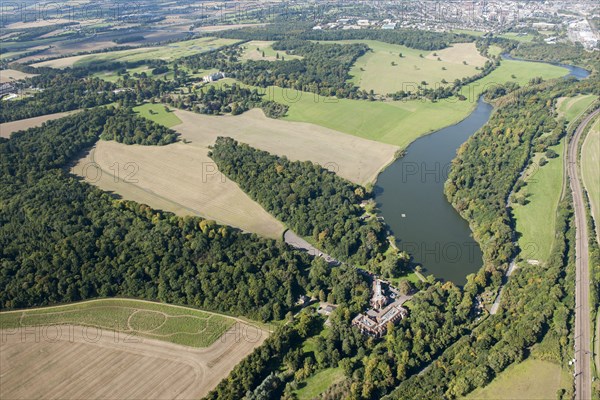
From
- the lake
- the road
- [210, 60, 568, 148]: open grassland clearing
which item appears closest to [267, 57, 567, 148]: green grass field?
[210, 60, 568, 148]: open grassland clearing

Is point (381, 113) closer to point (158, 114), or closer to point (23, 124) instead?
point (158, 114)

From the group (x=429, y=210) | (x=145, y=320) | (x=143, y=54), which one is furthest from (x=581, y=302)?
(x=143, y=54)

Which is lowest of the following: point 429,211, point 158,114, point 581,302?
point 581,302

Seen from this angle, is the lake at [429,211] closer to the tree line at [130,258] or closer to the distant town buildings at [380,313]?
the distant town buildings at [380,313]

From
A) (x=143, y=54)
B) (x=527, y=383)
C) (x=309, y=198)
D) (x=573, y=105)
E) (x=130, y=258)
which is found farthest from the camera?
(x=143, y=54)

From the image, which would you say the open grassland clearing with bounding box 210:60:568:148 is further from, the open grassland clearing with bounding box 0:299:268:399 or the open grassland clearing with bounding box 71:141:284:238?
the open grassland clearing with bounding box 0:299:268:399

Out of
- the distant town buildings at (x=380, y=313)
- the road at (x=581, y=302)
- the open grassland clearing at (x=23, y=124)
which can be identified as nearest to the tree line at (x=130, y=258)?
the distant town buildings at (x=380, y=313)

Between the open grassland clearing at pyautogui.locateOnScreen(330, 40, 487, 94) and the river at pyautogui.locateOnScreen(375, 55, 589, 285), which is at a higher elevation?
the open grassland clearing at pyautogui.locateOnScreen(330, 40, 487, 94)
